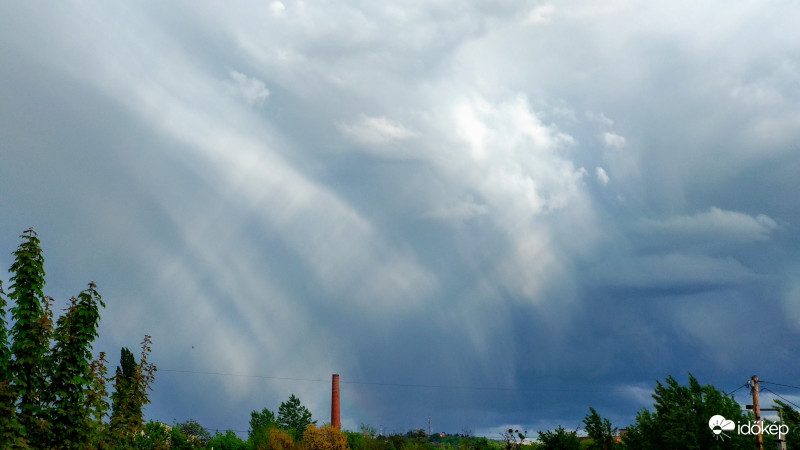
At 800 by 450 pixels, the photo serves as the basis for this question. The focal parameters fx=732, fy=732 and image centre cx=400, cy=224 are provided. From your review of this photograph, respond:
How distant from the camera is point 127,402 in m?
37.0

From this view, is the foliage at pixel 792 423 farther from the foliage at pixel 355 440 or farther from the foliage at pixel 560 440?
the foliage at pixel 355 440

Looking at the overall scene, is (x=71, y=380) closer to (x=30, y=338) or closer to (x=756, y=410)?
(x=30, y=338)

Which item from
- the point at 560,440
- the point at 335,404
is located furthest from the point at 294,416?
the point at 560,440

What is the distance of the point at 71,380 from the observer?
31859 mm

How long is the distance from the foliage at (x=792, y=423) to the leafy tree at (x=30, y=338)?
44.0 meters

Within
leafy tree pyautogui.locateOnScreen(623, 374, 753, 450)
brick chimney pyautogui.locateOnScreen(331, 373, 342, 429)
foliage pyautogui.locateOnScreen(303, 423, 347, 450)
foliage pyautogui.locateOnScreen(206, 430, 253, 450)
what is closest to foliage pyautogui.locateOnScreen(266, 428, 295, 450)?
foliage pyautogui.locateOnScreen(303, 423, 347, 450)

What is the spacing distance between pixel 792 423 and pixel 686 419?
667cm

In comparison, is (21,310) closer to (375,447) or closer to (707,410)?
(707,410)

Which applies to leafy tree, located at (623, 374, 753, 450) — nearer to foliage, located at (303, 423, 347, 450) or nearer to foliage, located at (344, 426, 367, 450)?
foliage, located at (303, 423, 347, 450)

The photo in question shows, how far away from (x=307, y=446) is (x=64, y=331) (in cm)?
4790

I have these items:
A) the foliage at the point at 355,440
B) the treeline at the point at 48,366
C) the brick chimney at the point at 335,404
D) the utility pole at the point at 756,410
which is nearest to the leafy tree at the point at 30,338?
the treeline at the point at 48,366

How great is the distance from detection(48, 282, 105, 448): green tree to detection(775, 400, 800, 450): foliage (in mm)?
42297

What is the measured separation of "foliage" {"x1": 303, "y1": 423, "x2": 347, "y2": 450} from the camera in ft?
249

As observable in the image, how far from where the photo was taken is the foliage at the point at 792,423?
1918 inches
